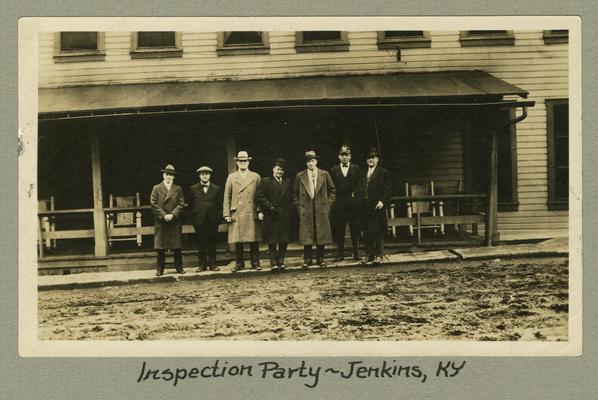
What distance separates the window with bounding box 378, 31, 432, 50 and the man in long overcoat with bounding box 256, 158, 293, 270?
2887 mm

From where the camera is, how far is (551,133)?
8930 millimetres

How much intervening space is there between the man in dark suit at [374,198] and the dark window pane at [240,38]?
3.05m

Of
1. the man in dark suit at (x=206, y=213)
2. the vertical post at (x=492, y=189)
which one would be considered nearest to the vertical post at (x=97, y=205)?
the man in dark suit at (x=206, y=213)

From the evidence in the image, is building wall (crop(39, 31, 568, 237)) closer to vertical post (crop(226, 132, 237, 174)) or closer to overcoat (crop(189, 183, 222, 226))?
vertical post (crop(226, 132, 237, 174))

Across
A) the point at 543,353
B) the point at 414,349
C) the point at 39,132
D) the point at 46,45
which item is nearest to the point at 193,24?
the point at 46,45

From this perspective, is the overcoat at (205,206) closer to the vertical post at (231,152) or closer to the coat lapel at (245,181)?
the coat lapel at (245,181)

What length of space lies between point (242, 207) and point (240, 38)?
3353mm

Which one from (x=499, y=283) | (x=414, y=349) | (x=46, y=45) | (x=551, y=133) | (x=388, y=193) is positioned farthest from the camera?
(x=551, y=133)

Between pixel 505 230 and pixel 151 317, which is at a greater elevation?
pixel 505 230

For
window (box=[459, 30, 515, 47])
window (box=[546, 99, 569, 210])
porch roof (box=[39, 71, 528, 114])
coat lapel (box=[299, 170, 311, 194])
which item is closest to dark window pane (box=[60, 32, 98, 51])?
porch roof (box=[39, 71, 528, 114])

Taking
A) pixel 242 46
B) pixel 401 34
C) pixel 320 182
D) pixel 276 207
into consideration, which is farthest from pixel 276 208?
pixel 401 34

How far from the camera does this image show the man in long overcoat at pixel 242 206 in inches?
301

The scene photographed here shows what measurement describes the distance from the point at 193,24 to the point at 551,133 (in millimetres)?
6260

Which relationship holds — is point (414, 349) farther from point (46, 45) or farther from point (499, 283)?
point (46, 45)
